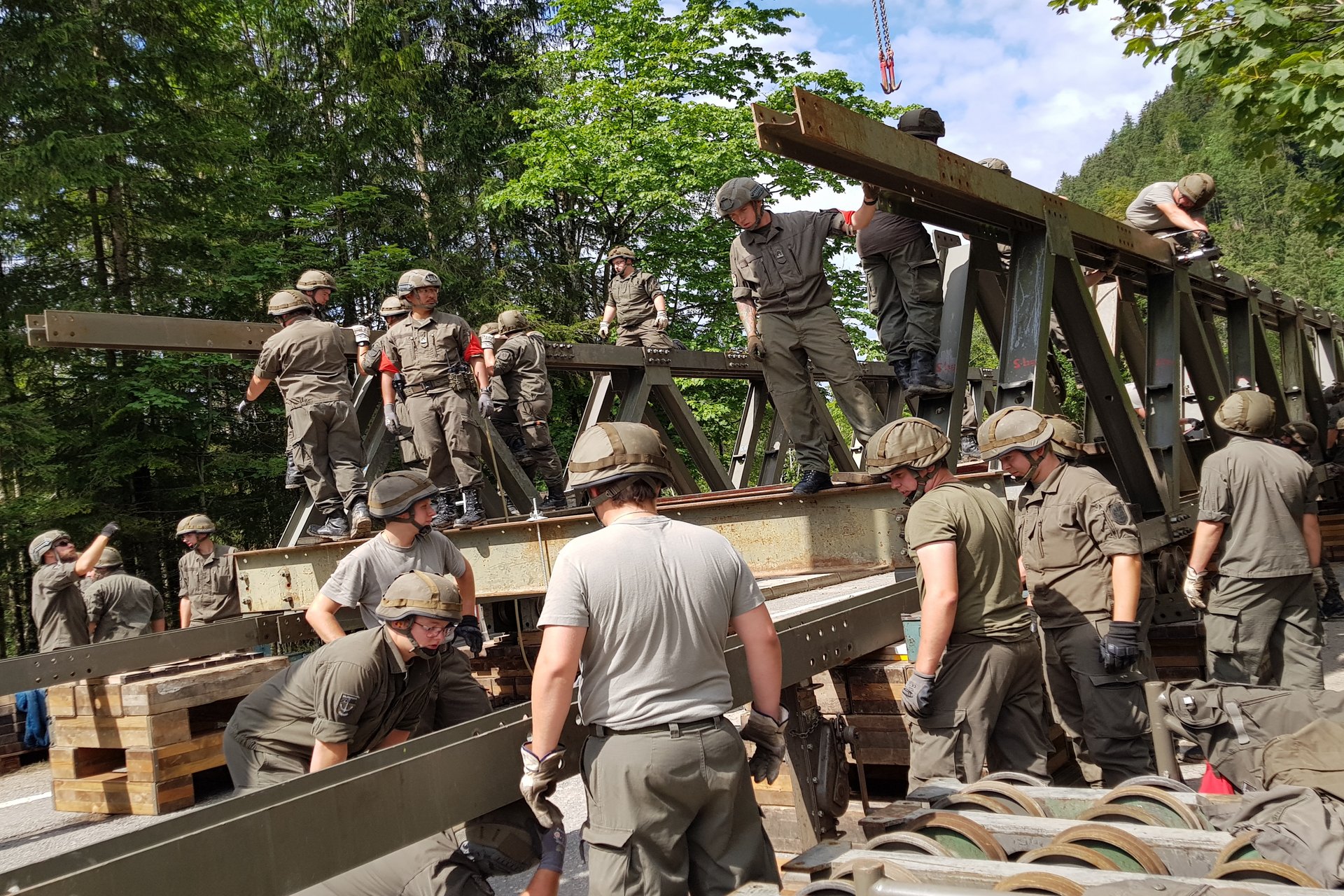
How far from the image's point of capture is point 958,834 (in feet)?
10.3

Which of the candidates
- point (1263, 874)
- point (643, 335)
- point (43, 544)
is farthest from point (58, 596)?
point (1263, 874)

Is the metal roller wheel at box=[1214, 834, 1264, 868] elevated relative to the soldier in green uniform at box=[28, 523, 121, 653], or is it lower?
lower

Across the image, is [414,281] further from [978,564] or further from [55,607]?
[978,564]

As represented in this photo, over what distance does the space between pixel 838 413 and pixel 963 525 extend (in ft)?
67.9

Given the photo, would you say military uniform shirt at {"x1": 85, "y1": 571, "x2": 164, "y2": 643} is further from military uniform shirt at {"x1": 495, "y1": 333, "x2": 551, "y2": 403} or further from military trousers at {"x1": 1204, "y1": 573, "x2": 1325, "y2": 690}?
military trousers at {"x1": 1204, "y1": 573, "x2": 1325, "y2": 690}

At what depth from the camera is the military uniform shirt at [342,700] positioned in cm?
397

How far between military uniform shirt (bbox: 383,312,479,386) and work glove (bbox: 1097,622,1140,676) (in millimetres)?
5256

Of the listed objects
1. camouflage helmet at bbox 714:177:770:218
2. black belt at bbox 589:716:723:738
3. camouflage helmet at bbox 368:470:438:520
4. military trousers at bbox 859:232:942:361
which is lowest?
black belt at bbox 589:716:723:738

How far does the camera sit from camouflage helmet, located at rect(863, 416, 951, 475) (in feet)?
14.0

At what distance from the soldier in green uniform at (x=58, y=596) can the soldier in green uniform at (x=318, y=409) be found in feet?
6.72

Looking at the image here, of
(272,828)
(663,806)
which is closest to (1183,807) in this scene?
(663,806)

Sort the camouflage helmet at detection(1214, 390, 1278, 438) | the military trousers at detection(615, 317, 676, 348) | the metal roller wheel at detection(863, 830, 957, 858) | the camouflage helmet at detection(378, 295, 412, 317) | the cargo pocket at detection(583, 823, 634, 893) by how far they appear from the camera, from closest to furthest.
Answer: the cargo pocket at detection(583, 823, 634, 893) < the metal roller wheel at detection(863, 830, 957, 858) < the camouflage helmet at detection(1214, 390, 1278, 438) < the camouflage helmet at detection(378, 295, 412, 317) < the military trousers at detection(615, 317, 676, 348)

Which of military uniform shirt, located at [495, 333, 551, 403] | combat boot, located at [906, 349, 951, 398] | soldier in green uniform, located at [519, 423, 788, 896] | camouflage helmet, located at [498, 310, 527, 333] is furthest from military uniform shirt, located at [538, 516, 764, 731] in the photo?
camouflage helmet, located at [498, 310, 527, 333]

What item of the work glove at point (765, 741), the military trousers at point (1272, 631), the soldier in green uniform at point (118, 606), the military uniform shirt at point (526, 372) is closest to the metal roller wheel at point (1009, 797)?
the work glove at point (765, 741)
